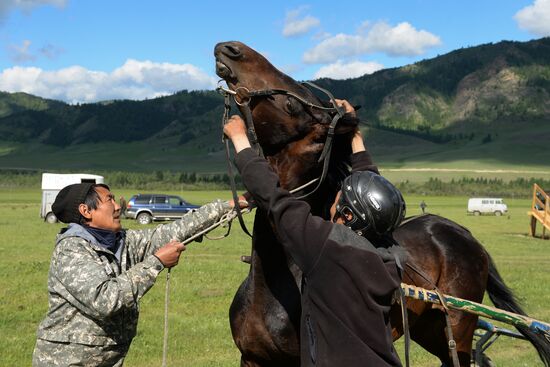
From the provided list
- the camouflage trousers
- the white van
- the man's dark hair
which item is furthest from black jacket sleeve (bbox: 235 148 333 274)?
the white van

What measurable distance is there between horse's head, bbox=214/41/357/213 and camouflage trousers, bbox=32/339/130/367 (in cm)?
156

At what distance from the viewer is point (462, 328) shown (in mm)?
5621

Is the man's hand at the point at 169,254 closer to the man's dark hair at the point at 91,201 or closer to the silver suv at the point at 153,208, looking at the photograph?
the man's dark hair at the point at 91,201

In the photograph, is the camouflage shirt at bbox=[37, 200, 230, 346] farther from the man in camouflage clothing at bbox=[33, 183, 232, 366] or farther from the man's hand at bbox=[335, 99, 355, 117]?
the man's hand at bbox=[335, 99, 355, 117]

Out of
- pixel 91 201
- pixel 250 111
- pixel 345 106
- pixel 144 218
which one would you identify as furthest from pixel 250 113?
pixel 144 218

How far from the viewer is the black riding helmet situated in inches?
121

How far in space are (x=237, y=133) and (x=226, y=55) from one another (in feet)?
1.81

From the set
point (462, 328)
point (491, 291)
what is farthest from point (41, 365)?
point (491, 291)

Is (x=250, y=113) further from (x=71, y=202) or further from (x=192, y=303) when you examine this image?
(x=192, y=303)

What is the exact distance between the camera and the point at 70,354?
13.0ft

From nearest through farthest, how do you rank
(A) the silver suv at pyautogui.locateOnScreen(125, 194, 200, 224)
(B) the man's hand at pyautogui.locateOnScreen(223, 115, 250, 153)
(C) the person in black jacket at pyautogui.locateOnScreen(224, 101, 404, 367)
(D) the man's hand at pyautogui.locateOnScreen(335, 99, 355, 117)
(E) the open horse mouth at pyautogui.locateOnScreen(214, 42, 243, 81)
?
(C) the person in black jacket at pyautogui.locateOnScreen(224, 101, 404, 367), (B) the man's hand at pyautogui.locateOnScreen(223, 115, 250, 153), (E) the open horse mouth at pyautogui.locateOnScreen(214, 42, 243, 81), (D) the man's hand at pyautogui.locateOnScreen(335, 99, 355, 117), (A) the silver suv at pyautogui.locateOnScreen(125, 194, 200, 224)

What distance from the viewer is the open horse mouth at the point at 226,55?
363 centimetres

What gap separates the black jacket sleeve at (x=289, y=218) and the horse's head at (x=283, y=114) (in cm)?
70

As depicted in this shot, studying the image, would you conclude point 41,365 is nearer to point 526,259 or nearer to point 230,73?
point 230,73
